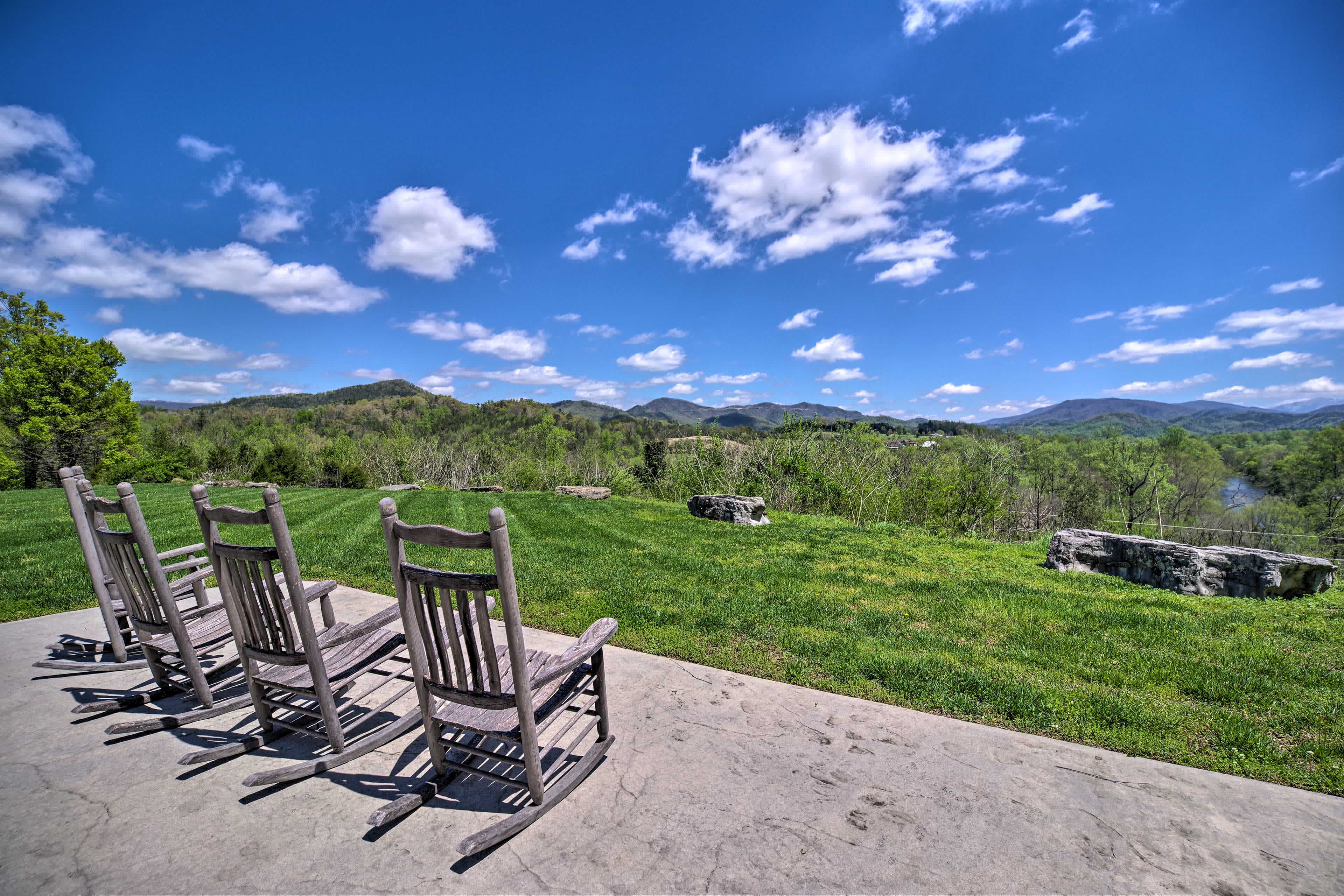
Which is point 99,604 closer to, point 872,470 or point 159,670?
point 159,670

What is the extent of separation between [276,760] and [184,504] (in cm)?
1399

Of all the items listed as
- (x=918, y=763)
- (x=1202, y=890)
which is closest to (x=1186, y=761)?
(x=1202, y=890)

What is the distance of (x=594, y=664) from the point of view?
2.74 metres

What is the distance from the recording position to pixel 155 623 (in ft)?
9.77

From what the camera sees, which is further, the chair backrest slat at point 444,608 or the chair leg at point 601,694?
the chair leg at point 601,694

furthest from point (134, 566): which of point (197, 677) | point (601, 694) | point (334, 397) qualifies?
point (334, 397)

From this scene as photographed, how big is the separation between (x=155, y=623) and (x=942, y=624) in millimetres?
6124

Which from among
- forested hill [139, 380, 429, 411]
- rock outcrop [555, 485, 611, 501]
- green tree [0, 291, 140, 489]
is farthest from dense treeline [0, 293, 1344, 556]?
forested hill [139, 380, 429, 411]

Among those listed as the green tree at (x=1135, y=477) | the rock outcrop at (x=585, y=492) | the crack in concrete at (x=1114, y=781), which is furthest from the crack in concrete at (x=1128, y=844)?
the green tree at (x=1135, y=477)

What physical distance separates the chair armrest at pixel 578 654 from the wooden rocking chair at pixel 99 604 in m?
2.33

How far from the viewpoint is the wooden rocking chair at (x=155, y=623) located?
275 cm

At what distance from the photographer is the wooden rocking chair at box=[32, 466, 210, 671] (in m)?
3.25

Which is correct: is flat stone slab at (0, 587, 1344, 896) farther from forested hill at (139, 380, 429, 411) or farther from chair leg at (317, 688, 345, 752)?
forested hill at (139, 380, 429, 411)

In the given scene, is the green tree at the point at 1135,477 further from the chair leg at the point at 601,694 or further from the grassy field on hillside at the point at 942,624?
the chair leg at the point at 601,694
